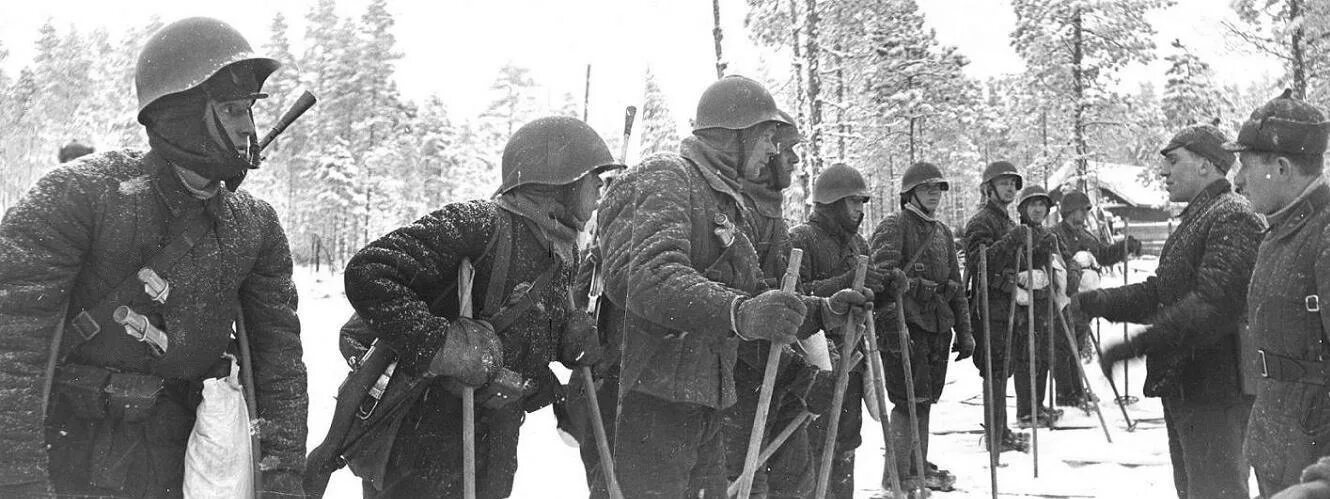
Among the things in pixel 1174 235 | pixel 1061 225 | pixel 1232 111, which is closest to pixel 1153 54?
pixel 1232 111

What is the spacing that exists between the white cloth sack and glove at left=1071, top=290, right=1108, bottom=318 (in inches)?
196

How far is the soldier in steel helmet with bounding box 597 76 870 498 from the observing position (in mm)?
3439

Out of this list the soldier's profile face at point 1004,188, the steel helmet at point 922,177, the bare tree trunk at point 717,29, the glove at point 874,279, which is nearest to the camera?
the glove at point 874,279

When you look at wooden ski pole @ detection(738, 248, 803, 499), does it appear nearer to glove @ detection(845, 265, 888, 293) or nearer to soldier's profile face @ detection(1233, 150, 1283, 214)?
soldier's profile face @ detection(1233, 150, 1283, 214)

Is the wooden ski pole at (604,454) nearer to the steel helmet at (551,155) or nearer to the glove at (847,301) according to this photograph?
the steel helmet at (551,155)

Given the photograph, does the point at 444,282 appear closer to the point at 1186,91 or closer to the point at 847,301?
the point at 847,301

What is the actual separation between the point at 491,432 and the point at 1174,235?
4.22 meters

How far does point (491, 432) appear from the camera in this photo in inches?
140

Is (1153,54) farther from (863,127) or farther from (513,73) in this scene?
(513,73)

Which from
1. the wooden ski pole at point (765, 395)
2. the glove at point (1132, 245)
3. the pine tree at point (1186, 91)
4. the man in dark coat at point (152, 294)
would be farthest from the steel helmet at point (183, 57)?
the pine tree at point (1186, 91)

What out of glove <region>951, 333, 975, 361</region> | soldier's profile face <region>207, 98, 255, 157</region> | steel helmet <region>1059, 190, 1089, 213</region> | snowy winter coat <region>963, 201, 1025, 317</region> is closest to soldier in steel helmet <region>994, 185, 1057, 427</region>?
snowy winter coat <region>963, 201, 1025, 317</region>

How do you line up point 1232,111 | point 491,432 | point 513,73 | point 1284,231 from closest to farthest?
point 491,432 < point 1284,231 < point 1232,111 < point 513,73

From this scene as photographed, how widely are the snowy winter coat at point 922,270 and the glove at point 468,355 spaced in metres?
4.36

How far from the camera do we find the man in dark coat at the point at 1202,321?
16.1 feet
